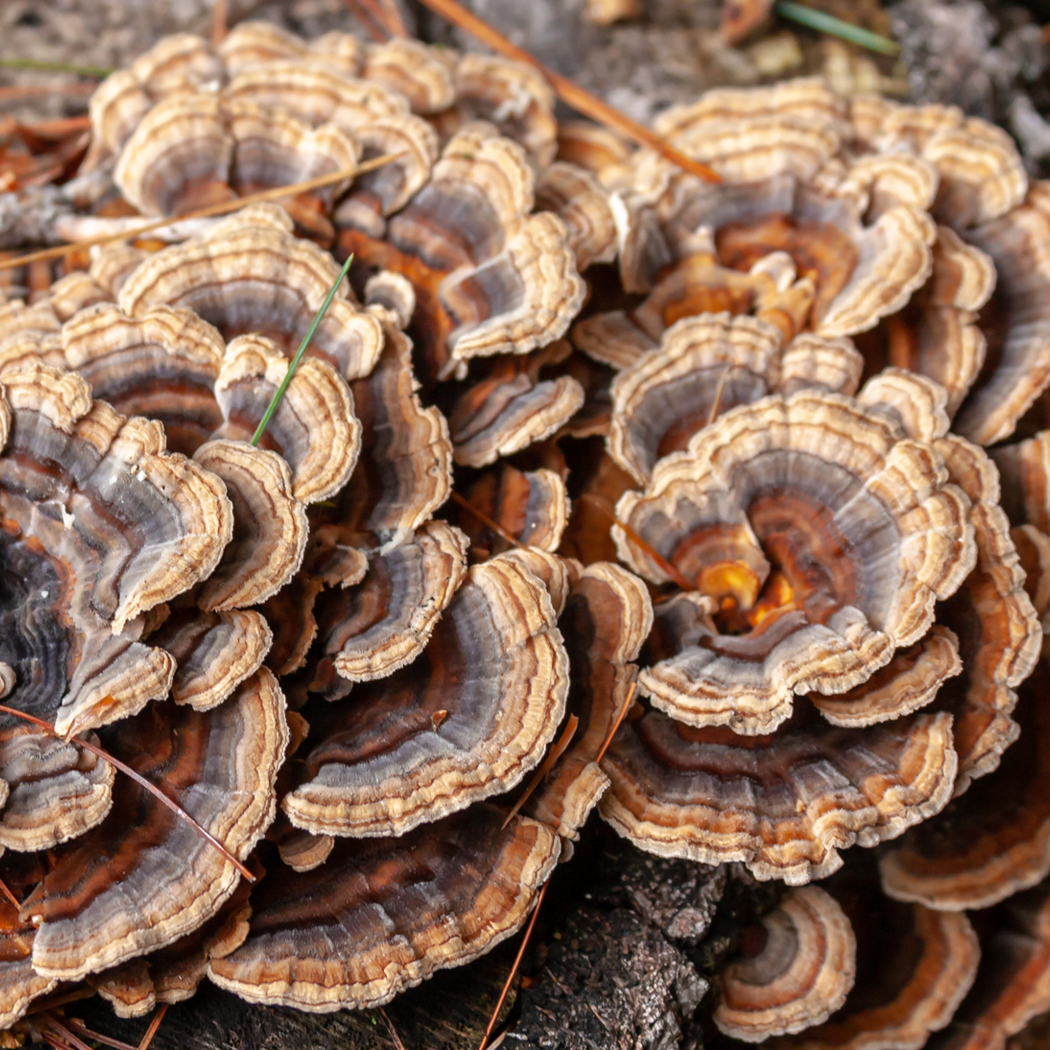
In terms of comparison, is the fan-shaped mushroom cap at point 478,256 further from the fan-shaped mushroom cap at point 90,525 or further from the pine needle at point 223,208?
the fan-shaped mushroom cap at point 90,525

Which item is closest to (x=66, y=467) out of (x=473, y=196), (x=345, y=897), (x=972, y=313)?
(x=345, y=897)

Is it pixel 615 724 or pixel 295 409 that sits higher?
pixel 295 409

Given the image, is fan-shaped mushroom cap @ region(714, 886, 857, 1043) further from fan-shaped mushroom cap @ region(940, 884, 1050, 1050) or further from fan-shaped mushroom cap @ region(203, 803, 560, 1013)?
fan-shaped mushroom cap @ region(203, 803, 560, 1013)

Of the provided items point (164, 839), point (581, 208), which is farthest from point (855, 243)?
point (164, 839)

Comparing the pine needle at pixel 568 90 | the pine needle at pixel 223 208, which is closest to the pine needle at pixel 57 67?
the pine needle at pixel 223 208

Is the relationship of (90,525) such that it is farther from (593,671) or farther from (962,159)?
(962,159)
